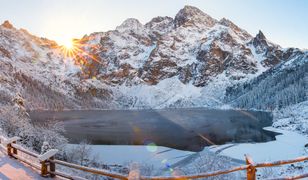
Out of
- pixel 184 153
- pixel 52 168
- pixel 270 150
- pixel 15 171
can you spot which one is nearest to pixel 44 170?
pixel 52 168

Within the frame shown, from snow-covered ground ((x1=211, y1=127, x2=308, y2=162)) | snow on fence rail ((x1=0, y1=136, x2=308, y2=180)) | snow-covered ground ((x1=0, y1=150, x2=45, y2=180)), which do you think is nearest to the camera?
snow on fence rail ((x1=0, y1=136, x2=308, y2=180))

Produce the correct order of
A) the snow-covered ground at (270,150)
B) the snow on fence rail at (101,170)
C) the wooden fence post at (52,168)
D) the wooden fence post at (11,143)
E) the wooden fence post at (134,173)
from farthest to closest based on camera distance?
1. the snow-covered ground at (270,150)
2. the wooden fence post at (11,143)
3. the wooden fence post at (52,168)
4. the snow on fence rail at (101,170)
5. the wooden fence post at (134,173)

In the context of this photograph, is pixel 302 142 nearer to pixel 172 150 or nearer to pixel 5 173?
pixel 172 150

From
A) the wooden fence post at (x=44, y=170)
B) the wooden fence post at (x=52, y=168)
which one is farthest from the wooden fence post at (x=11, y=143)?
the wooden fence post at (x=52, y=168)

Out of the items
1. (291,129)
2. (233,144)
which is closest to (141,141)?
(233,144)

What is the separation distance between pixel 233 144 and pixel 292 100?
454ft

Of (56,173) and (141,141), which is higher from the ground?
(56,173)

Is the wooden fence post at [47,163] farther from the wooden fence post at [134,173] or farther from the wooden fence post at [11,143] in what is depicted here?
the wooden fence post at [11,143]

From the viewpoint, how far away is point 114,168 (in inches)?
1827

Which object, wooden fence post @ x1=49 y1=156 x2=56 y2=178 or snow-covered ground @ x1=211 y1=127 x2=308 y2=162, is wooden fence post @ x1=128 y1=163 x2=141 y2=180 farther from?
snow-covered ground @ x1=211 y1=127 x2=308 y2=162

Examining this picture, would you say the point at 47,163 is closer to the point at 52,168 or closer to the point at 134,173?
the point at 52,168

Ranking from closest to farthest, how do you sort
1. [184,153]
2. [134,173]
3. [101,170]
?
[134,173] → [101,170] → [184,153]

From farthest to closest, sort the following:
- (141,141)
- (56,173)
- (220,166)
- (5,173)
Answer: (141,141) → (220,166) → (5,173) → (56,173)

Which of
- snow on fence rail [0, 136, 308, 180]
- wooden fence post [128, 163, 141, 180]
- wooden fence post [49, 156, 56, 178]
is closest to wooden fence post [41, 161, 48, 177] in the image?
snow on fence rail [0, 136, 308, 180]
